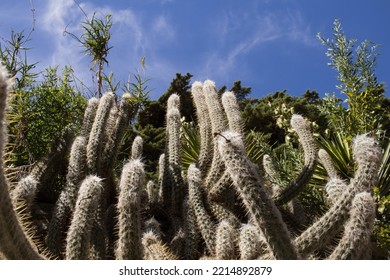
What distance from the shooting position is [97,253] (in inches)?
142

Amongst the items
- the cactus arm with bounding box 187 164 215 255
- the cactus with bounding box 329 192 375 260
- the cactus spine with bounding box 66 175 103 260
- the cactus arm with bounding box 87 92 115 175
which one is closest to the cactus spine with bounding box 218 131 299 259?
the cactus with bounding box 329 192 375 260

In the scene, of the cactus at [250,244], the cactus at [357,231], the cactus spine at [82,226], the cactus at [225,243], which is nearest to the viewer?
the cactus at [357,231]

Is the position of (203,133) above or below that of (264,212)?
above

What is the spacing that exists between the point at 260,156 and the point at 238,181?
3.42 m

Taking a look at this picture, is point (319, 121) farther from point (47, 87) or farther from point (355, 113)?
point (47, 87)

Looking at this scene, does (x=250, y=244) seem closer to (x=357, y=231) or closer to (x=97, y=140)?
(x=357, y=231)

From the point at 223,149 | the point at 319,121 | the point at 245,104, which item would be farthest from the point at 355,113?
the point at 245,104

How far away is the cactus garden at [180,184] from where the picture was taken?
8.98ft

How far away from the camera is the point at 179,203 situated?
14.1ft

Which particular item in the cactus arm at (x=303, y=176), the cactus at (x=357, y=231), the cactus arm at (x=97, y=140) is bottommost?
the cactus at (x=357, y=231)

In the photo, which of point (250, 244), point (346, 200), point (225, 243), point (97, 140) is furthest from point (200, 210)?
point (346, 200)

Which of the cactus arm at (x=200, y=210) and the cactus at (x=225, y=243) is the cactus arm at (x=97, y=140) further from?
the cactus at (x=225, y=243)

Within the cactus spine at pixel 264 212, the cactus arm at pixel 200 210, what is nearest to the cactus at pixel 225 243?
the cactus arm at pixel 200 210

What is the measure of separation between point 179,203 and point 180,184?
0.18 meters
